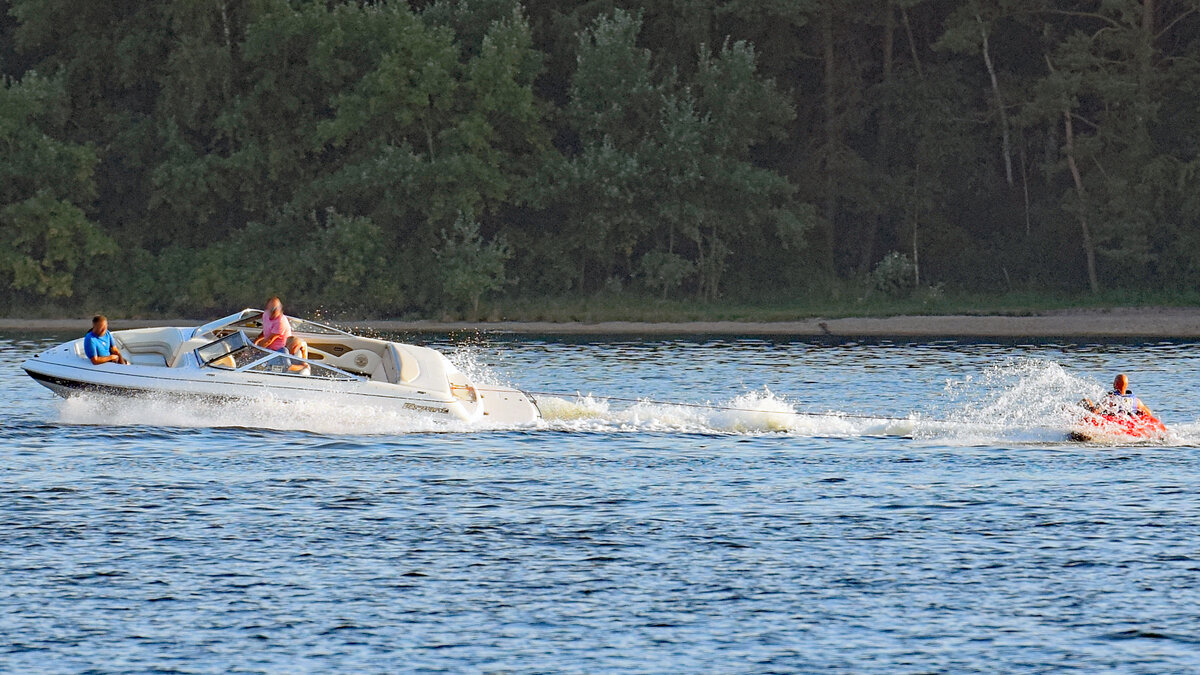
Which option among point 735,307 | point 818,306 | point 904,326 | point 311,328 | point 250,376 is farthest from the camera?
point 735,307

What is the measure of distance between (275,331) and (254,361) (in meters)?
0.62

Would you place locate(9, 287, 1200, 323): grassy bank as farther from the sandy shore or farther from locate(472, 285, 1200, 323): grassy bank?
the sandy shore

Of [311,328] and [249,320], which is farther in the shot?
[311,328]

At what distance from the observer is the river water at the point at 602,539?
14.6 m

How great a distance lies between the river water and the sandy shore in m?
21.2

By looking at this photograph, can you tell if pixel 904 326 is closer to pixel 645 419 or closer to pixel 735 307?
pixel 735 307

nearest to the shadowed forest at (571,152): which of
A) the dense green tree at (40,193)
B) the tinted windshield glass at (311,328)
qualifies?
the dense green tree at (40,193)

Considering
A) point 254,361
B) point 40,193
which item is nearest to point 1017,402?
point 254,361

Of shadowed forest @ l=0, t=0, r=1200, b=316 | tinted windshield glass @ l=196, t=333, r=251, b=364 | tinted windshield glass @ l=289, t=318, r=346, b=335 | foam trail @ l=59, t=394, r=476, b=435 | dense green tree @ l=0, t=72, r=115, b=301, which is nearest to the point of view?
tinted windshield glass @ l=196, t=333, r=251, b=364

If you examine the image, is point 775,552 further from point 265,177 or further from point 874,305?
point 265,177

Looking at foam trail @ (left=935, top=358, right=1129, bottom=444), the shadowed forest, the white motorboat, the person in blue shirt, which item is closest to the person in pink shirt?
the white motorboat

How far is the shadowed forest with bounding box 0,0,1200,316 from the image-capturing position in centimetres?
5794

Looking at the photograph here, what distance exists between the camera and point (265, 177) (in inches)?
2399

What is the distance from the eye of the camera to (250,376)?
26.1 m
